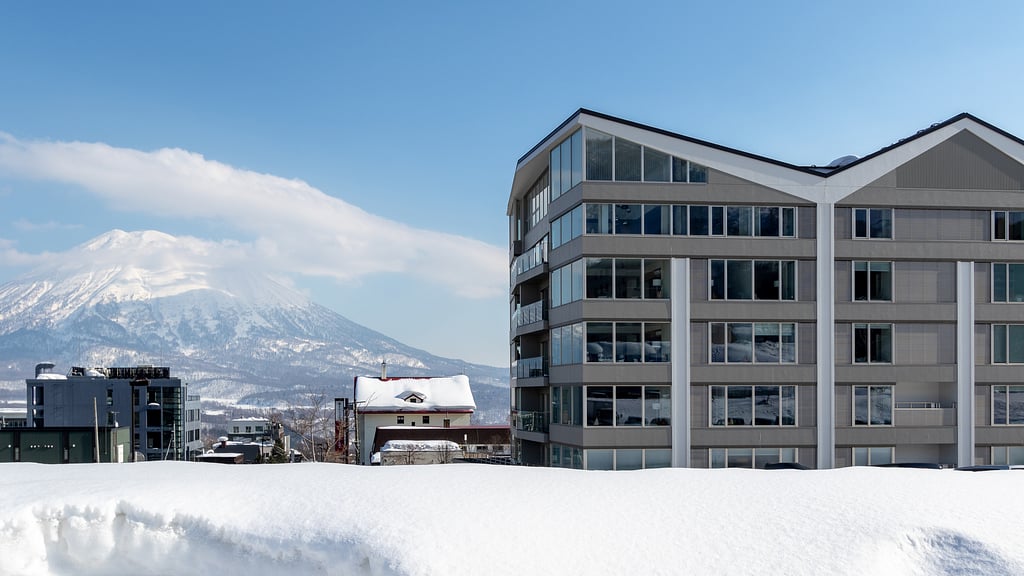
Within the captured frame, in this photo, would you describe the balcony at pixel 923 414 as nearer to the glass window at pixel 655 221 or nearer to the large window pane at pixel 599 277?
the glass window at pixel 655 221

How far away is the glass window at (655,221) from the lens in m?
29.5

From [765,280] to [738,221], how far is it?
7.28 ft

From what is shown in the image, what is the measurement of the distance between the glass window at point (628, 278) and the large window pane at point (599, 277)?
28 centimetres

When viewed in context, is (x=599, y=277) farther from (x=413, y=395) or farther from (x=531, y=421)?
(x=413, y=395)

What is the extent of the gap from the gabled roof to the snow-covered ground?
17602 mm

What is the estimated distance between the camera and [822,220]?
30.0 metres

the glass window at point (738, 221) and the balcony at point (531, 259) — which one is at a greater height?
the glass window at point (738, 221)

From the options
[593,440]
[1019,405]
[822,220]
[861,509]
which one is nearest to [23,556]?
[861,509]

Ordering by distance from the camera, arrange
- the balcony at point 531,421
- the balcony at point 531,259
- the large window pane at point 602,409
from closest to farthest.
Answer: the large window pane at point 602,409
the balcony at point 531,259
the balcony at point 531,421

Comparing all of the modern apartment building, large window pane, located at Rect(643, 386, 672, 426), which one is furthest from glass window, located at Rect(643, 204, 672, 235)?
large window pane, located at Rect(643, 386, 672, 426)

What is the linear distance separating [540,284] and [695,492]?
23.9 metres

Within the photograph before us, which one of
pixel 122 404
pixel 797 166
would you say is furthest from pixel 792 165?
pixel 122 404

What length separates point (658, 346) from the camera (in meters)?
29.5

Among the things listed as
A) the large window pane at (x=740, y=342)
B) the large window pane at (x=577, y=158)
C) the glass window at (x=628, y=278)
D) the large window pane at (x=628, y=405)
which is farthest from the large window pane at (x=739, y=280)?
the large window pane at (x=577, y=158)
